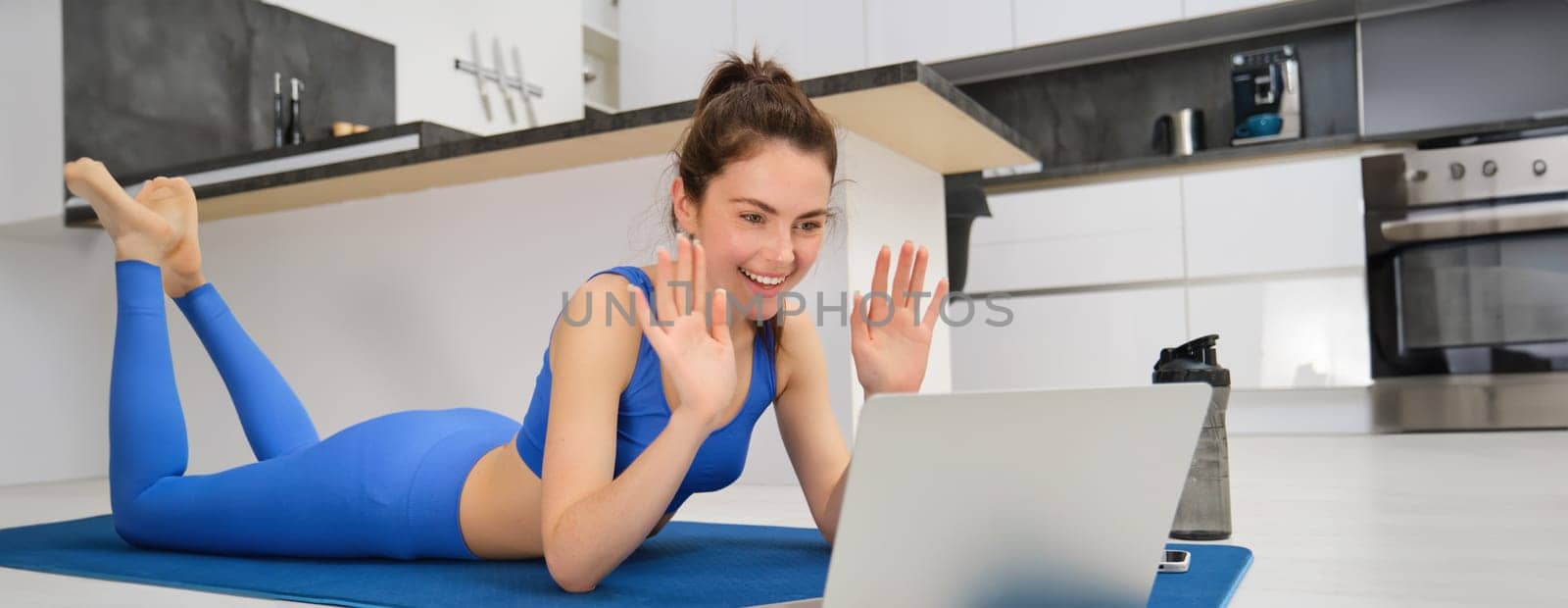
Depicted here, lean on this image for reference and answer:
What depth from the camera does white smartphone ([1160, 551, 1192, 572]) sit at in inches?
52.5

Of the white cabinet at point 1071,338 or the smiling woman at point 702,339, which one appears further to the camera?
the white cabinet at point 1071,338

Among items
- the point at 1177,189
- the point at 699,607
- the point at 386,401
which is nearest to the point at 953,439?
the point at 699,607

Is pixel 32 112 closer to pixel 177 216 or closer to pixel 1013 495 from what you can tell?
pixel 177 216

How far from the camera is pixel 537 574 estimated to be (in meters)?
1.42

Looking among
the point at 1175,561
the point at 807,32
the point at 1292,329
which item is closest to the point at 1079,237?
the point at 1292,329

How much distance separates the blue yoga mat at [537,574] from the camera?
49.4 inches

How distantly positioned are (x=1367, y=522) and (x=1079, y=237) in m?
2.48

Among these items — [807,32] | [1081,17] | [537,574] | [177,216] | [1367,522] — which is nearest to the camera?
[537,574]

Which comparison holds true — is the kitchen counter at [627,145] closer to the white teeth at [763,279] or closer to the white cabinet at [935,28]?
the white teeth at [763,279]

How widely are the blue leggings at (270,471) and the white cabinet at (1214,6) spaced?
136 inches

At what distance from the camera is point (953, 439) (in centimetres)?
85

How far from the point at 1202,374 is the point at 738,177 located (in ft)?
2.30

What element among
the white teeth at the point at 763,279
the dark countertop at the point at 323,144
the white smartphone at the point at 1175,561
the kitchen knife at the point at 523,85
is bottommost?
the white smartphone at the point at 1175,561

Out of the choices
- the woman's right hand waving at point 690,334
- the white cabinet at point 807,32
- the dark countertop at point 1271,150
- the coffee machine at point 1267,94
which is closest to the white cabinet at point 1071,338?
the dark countertop at point 1271,150
